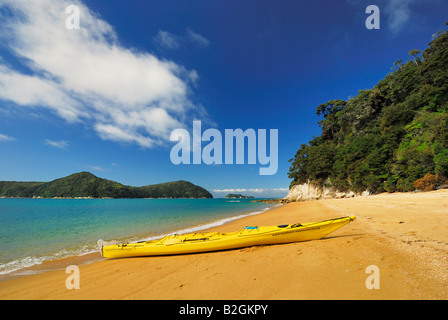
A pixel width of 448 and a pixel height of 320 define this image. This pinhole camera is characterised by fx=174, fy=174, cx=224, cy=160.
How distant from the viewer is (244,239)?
19.3ft

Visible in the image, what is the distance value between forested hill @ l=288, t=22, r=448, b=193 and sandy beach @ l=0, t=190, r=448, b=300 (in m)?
21.9

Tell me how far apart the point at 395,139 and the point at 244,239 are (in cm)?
3261

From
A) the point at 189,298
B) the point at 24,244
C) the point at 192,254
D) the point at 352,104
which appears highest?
the point at 352,104

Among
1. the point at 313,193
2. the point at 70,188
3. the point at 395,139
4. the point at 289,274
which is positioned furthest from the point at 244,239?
the point at 70,188

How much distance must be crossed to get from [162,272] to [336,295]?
3853 millimetres

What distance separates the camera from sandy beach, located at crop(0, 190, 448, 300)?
2.79m

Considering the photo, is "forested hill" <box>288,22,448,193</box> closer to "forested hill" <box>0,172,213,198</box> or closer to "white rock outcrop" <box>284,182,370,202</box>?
"white rock outcrop" <box>284,182,370,202</box>

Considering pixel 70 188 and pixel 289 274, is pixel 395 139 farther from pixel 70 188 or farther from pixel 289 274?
pixel 70 188

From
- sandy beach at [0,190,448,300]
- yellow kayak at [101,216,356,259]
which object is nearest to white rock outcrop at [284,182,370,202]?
yellow kayak at [101,216,356,259]

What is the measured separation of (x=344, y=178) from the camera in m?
37.1

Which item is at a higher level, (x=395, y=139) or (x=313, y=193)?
(x=395, y=139)

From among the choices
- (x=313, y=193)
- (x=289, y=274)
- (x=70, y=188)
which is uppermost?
(x=289, y=274)
